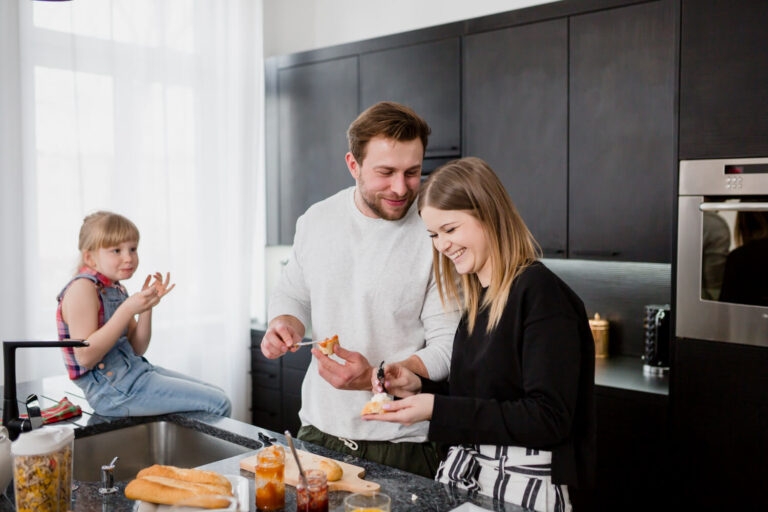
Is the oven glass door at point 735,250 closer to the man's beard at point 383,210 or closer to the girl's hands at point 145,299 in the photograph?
the man's beard at point 383,210

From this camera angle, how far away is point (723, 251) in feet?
8.69

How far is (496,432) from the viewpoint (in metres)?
1.51

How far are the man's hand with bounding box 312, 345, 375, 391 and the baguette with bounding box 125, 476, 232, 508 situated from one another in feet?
1.45

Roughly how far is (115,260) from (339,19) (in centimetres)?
277

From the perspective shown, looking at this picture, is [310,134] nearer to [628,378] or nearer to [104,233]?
[104,233]

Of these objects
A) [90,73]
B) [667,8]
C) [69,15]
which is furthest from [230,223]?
[667,8]

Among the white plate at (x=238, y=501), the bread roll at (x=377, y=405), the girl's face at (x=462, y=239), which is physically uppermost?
the girl's face at (x=462, y=239)

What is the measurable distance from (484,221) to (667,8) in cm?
181

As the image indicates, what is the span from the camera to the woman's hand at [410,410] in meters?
1.55

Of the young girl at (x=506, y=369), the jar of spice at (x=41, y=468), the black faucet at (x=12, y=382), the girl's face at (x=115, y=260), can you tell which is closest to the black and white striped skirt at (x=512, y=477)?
the young girl at (x=506, y=369)

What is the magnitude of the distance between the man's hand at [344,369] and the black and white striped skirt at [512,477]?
1.10 feet

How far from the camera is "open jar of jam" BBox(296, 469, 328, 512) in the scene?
4.44 feet

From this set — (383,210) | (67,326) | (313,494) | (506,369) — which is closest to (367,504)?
(313,494)

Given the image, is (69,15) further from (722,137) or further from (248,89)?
(722,137)
